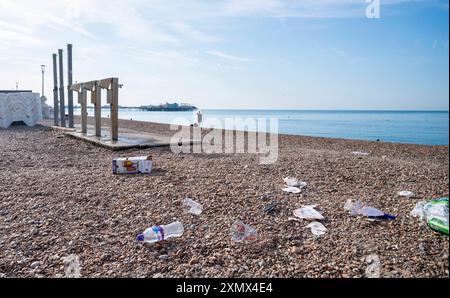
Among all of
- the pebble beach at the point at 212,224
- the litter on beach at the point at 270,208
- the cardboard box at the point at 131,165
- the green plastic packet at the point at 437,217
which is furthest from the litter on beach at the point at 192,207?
the green plastic packet at the point at 437,217

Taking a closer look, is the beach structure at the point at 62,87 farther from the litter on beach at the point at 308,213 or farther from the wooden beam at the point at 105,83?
the litter on beach at the point at 308,213

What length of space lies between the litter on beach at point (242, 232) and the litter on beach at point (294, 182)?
219 centimetres

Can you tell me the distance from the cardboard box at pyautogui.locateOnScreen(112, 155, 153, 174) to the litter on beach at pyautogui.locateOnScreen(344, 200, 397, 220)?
405cm

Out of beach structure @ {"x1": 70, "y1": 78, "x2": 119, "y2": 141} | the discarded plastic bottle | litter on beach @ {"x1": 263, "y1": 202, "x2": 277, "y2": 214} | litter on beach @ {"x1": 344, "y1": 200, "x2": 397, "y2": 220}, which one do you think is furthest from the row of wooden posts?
litter on beach @ {"x1": 344, "y1": 200, "x2": 397, "y2": 220}

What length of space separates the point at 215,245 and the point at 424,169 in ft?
20.4

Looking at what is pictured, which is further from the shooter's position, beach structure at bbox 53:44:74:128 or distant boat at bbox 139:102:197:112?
distant boat at bbox 139:102:197:112

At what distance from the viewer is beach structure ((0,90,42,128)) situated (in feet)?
65.2

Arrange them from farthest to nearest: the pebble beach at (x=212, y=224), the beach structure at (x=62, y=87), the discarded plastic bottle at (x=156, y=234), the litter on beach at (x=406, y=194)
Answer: the beach structure at (x=62, y=87)
the litter on beach at (x=406, y=194)
the discarded plastic bottle at (x=156, y=234)
the pebble beach at (x=212, y=224)

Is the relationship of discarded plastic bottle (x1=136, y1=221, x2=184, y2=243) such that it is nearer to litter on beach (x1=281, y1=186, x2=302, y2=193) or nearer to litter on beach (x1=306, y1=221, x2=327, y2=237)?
litter on beach (x1=306, y1=221, x2=327, y2=237)

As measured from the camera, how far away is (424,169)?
25.1 ft

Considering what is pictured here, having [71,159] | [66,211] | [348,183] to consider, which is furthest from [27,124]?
→ [348,183]

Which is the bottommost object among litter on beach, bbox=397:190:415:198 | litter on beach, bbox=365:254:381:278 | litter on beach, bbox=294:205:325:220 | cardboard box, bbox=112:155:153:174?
litter on beach, bbox=365:254:381:278

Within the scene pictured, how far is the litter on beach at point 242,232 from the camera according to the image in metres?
3.59
